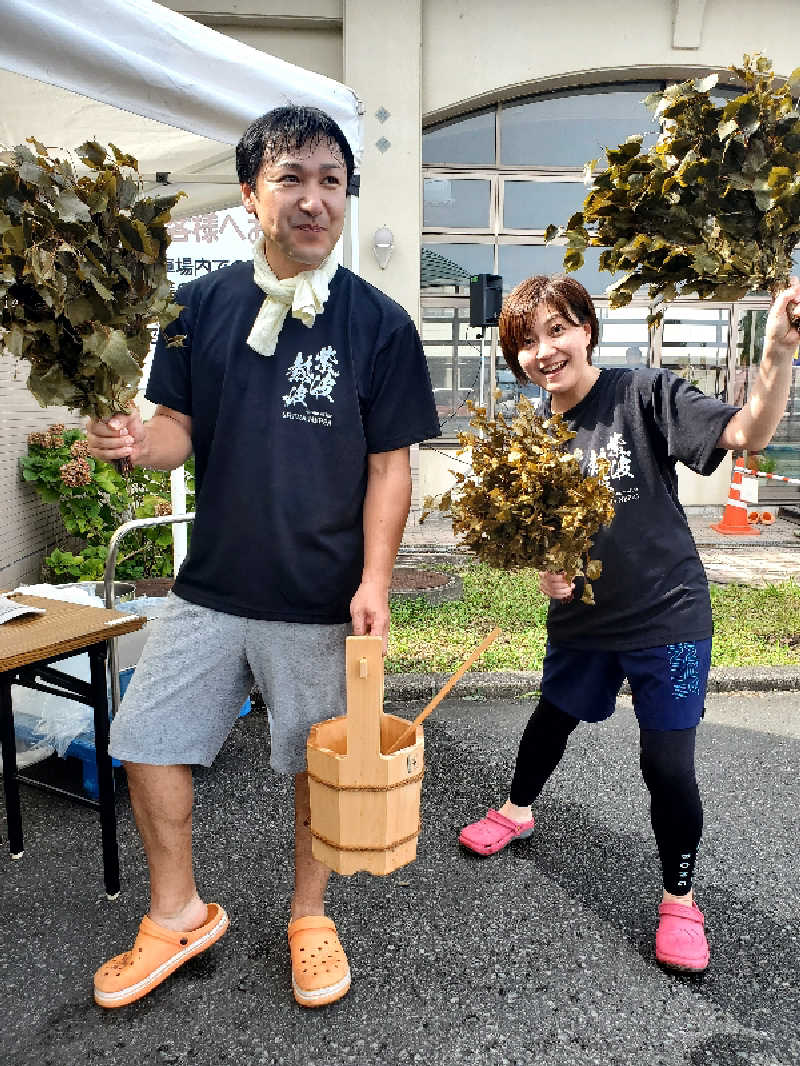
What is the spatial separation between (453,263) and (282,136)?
11014mm

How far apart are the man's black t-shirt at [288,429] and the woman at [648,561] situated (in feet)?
1.73

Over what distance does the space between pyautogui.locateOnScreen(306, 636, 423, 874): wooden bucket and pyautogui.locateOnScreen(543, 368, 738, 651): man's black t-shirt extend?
0.82m

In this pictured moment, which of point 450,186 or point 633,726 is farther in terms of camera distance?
point 450,186

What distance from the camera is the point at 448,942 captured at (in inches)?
101

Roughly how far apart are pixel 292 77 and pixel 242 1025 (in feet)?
13.0

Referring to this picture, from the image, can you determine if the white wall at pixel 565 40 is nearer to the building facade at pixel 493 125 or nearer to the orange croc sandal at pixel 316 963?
the building facade at pixel 493 125

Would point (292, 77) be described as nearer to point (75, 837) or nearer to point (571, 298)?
point (571, 298)

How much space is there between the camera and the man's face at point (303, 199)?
6.59 feet

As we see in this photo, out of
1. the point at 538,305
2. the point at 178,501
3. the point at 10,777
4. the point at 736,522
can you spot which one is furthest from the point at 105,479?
the point at 736,522

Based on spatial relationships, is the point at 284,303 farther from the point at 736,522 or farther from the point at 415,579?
the point at 736,522

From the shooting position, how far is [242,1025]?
2.21 metres

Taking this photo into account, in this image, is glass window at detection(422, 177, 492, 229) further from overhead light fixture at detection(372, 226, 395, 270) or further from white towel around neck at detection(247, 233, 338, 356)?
white towel around neck at detection(247, 233, 338, 356)

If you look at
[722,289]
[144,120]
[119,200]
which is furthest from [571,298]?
[144,120]

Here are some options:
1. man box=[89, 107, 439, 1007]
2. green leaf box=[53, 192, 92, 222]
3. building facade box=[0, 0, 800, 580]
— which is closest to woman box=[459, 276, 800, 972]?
man box=[89, 107, 439, 1007]
